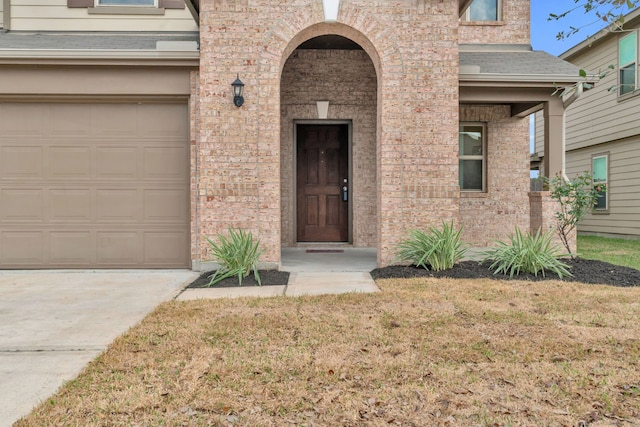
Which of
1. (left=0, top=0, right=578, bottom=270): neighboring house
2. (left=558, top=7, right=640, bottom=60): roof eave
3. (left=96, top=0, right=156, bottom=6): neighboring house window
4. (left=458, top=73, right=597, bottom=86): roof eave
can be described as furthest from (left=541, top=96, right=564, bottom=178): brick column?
(left=96, top=0, right=156, bottom=6): neighboring house window

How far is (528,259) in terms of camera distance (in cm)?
579

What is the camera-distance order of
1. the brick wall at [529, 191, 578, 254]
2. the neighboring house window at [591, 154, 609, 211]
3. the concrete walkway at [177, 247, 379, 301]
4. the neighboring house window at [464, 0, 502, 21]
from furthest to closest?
the neighboring house window at [591, 154, 609, 211] < the neighboring house window at [464, 0, 502, 21] < the brick wall at [529, 191, 578, 254] < the concrete walkway at [177, 247, 379, 301]

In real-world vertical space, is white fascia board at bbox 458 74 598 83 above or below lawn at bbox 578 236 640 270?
above

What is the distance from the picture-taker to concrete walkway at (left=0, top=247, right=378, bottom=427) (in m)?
2.73


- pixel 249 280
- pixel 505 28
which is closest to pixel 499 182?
pixel 505 28

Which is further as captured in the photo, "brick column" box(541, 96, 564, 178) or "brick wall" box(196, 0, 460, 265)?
"brick column" box(541, 96, 564, 178)

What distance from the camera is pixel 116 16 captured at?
7445 millimetres

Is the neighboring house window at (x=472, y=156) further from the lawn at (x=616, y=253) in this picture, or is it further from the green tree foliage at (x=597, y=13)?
the green tree foliage at (x=597, y=13)

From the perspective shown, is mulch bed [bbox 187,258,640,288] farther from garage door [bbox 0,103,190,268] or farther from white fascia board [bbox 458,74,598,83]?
white fascia board [bbox 458,74,598,83]

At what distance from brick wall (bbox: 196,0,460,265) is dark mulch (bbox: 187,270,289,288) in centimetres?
38

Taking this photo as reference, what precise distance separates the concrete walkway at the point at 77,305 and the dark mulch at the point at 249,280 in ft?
0.46

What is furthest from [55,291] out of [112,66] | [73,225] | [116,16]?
[116,16]

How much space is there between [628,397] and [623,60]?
11616 millimetres

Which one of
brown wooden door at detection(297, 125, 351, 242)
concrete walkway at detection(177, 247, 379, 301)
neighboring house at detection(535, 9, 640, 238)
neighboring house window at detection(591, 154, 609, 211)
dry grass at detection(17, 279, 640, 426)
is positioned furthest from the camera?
neighboring house window at detection(591, 154, 609, 211)
